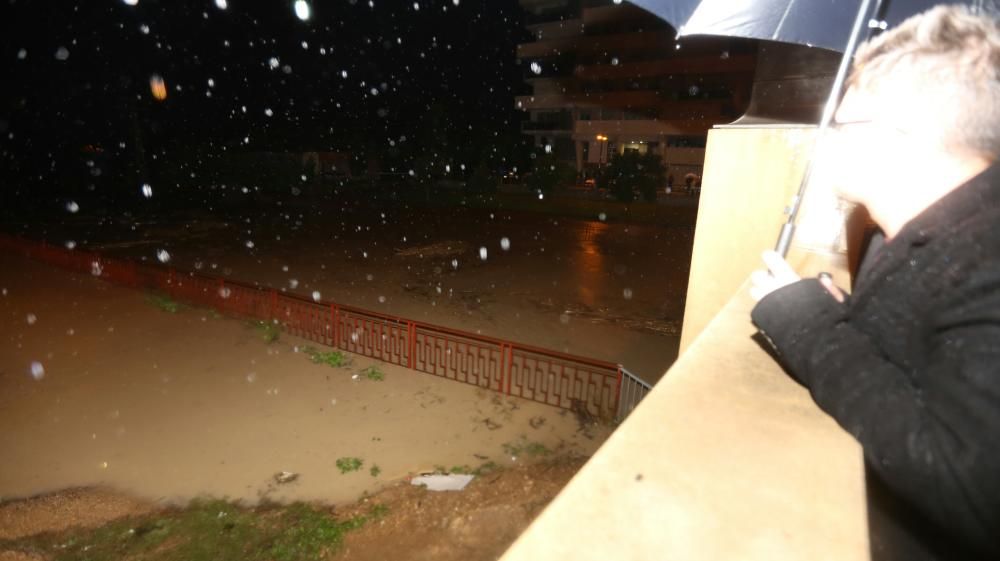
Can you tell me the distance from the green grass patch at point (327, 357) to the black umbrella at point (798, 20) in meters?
8.40

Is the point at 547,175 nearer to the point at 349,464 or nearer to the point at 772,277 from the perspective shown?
the point at 349,464

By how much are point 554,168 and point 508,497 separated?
3250cm

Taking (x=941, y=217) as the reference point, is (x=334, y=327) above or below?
below

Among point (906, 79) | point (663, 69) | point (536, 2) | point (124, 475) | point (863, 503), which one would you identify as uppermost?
point (536, 2)

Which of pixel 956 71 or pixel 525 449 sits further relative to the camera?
pixel 525 449

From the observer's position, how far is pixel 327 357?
372 inches

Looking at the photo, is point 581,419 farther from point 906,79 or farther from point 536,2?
point 536,2

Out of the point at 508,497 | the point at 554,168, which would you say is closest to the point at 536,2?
the point at 554,168

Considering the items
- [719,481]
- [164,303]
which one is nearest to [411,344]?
[164,303]

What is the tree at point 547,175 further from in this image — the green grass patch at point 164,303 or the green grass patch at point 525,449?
the green grass patch at point 525,449

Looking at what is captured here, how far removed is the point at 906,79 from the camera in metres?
1.09

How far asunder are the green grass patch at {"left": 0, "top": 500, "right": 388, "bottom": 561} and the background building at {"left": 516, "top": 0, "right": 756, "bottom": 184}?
105ft

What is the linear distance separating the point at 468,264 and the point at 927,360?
57.3 feet

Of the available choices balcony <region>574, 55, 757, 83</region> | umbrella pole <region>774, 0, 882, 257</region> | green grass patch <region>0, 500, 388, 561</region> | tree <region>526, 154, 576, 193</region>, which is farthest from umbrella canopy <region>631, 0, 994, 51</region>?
balcony <region>574, 55, 757, 83</region>
